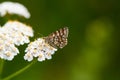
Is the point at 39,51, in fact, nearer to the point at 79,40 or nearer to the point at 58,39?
the point at 58,39

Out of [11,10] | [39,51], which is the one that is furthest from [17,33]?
[11,10]

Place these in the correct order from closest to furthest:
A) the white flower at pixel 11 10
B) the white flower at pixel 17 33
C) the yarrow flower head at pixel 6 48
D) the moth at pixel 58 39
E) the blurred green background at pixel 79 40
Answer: the yarrow flower head at pixel 6 48 → the moth at pixel 58 39 → the white flower at pixel 17 33 → the white flower at pixel 11 10 → the blurred green background at pixel 79 40

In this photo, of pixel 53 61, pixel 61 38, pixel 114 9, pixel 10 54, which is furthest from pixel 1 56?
pixel 114 9

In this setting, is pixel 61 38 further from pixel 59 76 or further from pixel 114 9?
pixel 114 9

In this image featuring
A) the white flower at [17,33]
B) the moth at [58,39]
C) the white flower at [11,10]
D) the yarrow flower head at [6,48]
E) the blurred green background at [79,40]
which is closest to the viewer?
the yarrow flower head at [6,48]

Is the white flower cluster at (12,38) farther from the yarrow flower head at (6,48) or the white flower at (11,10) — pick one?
the white flower at (11,10)

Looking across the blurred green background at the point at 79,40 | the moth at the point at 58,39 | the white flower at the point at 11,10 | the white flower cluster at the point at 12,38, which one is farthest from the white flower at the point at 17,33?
the blurred green background at the point at 79,40
